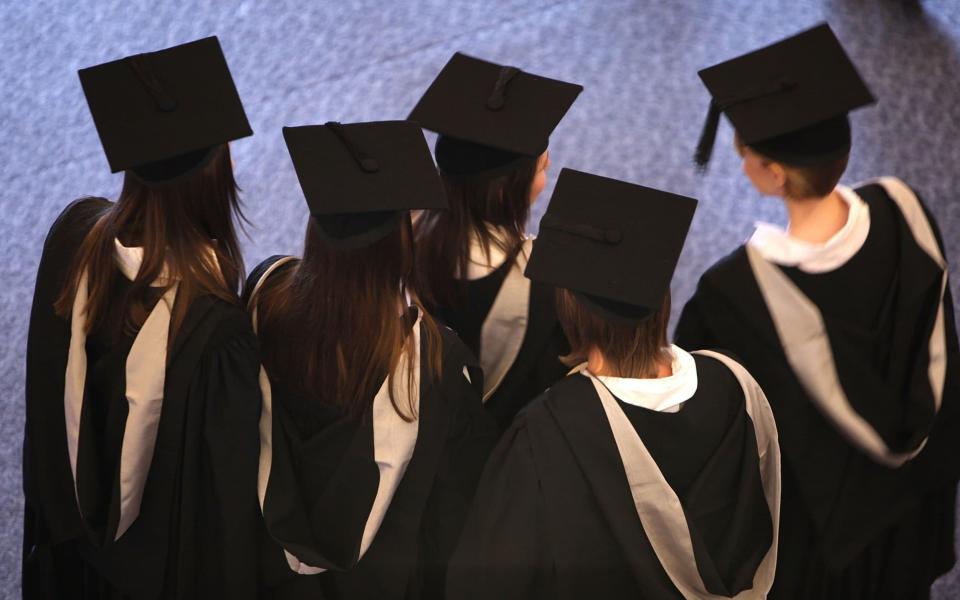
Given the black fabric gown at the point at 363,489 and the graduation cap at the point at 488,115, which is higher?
the graduation cap at the point at 488,115

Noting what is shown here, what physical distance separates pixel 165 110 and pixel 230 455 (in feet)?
2.28

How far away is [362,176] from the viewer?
1939 mm

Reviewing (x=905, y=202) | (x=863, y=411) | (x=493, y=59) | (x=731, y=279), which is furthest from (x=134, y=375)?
(x=493, y=59)

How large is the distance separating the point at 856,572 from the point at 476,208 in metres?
1.22

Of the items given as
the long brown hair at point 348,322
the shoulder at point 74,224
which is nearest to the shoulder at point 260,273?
the long brown hair at point 348,322

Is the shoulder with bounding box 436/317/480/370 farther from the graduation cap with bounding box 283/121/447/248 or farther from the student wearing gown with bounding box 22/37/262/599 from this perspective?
the student wearing gown with bounding box 22/37/262/599

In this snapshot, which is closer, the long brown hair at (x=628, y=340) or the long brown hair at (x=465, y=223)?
the long brown hair at (x=628, y=340)

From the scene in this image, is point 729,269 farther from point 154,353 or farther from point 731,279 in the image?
point 154,353

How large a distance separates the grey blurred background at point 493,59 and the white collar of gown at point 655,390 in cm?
179

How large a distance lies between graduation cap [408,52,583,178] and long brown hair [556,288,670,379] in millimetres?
524

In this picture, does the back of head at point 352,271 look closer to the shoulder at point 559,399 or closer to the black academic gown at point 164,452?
the black academic gown at point 164,452

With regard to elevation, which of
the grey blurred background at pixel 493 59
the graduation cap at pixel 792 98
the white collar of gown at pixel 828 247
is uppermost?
the graduation cap at pixel 792 98

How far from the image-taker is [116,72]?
207 cm

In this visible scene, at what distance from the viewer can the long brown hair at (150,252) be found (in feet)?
6.29
